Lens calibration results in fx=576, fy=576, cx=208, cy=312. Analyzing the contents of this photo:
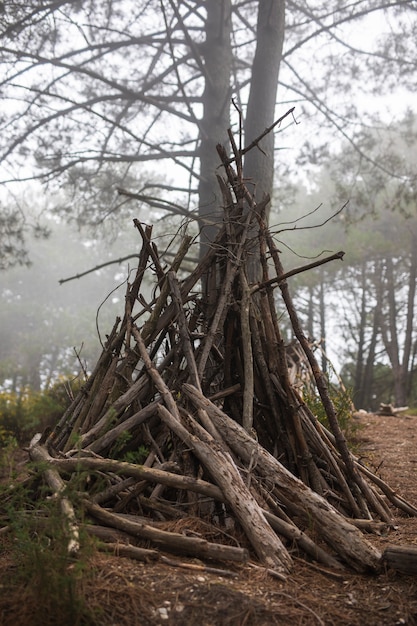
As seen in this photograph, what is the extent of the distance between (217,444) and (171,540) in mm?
467

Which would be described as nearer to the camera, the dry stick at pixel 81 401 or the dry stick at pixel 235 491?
the dry stick at pixel 235 491

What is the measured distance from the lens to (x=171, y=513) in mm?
2461

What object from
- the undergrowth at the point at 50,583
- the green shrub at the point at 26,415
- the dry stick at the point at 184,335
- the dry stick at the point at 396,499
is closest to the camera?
the undergrowth at the point at 50,583

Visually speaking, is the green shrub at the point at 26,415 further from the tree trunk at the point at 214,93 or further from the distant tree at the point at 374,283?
the distant tree at the point at 374,283

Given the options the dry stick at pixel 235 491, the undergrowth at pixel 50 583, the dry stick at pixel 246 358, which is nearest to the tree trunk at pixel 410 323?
the dry stick at pixel 246 358

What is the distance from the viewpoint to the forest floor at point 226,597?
1780 mm

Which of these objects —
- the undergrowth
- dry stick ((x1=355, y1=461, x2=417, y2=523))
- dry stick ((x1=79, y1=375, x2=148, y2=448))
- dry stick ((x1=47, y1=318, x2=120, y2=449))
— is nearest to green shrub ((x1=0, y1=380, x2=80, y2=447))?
dry stick ((x1=47, y1=318, x2=120, y2=449))

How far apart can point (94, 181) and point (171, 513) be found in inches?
342

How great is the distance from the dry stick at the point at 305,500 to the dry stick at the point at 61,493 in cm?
71

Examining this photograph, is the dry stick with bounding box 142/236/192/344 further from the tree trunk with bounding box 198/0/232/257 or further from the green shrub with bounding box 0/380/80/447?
the tree trunk with bounding box 198/0/232/257

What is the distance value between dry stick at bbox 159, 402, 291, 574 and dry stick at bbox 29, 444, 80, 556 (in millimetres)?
533

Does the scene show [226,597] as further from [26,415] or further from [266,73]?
[266,73]

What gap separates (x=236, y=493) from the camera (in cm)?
→ 231

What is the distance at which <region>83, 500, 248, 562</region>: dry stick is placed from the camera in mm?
2088
